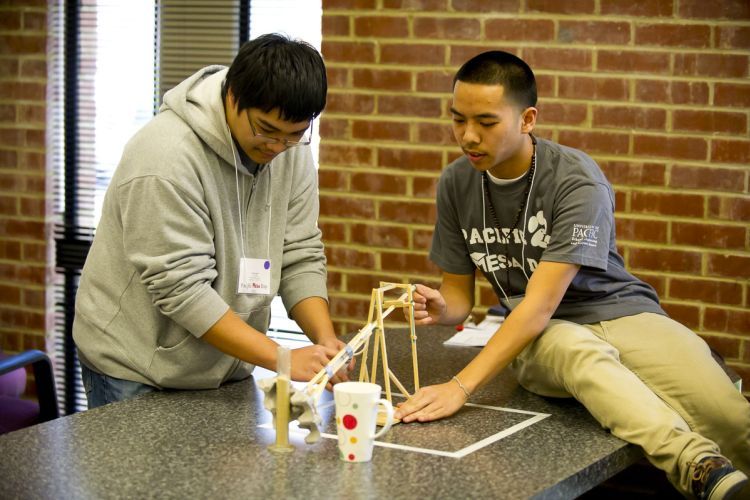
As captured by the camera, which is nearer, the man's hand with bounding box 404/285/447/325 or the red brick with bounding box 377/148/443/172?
the man's hand with bounding box 404/285/447/325

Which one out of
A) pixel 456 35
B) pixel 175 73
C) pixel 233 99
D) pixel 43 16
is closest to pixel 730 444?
pixel 233 99

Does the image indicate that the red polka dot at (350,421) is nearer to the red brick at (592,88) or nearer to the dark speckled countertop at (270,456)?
the dark speckled countertop at (270,456)

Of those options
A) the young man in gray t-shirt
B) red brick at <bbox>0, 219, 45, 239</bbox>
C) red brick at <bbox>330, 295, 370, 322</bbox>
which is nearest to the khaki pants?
the young man in gray t-shirt

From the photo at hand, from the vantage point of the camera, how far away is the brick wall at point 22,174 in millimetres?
3730

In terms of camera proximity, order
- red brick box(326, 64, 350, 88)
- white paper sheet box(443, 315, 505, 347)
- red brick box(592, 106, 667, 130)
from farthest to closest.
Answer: red brick box(326, 64, 350, 88) < red brick box(592, 106, 667, 130) < white paper sheet box(443, 315, 505, 347)

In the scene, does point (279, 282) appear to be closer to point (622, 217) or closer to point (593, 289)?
point (593, 289)

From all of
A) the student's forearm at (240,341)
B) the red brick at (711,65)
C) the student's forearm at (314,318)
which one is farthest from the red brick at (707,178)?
the student's forearm at (240,341)

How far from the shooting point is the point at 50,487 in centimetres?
153

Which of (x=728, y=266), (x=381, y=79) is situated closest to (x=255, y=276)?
(x=381, y=79)

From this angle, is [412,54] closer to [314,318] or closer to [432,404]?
[314,318]

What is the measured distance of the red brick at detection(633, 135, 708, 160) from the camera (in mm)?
3012

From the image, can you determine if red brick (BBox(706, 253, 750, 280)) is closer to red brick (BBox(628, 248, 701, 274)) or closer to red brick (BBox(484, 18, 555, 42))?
red brick (BBox(628, 248, 701, 274))

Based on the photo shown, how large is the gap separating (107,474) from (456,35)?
2068 millimetres

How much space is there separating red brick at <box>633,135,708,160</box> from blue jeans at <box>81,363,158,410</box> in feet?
5.62
